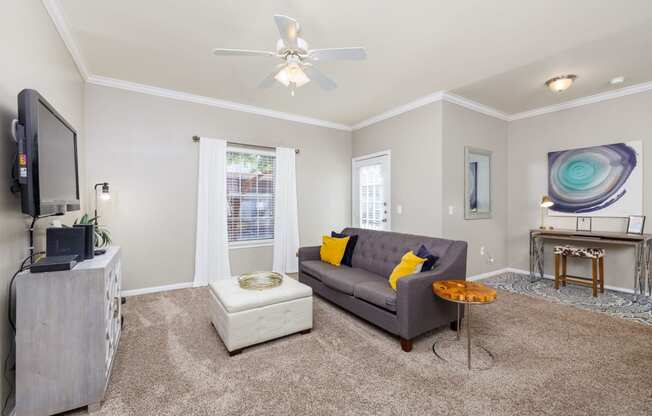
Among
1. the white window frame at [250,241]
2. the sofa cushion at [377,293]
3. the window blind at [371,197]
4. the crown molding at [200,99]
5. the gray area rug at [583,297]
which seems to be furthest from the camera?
the window blind at [371,197]

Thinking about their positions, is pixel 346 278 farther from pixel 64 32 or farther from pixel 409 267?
pixel 64 32

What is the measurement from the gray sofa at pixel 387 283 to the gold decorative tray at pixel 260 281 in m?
0.65

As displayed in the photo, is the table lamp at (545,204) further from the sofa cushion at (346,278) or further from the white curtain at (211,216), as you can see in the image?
the white curtain at (211,216)

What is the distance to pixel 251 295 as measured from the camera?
2.41 metres

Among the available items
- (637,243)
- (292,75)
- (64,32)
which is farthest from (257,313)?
(637,243)

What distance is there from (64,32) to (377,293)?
12.1 ft

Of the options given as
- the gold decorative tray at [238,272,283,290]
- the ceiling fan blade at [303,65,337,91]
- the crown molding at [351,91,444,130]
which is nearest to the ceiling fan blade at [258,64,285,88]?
the ceiling fan blade at [303,65,337,91]

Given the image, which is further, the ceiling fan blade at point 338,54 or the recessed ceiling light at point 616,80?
the recessed ceiling light at point 616,80

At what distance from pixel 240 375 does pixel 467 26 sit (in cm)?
342

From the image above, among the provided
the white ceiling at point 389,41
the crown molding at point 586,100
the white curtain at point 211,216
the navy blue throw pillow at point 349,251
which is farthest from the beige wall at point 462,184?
the white curtain at point 211,216

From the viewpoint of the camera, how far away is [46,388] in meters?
1.56

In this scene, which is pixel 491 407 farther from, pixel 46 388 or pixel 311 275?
pixel 46 388

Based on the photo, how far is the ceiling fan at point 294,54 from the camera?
2.03m

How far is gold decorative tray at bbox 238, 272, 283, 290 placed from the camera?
2604mm
